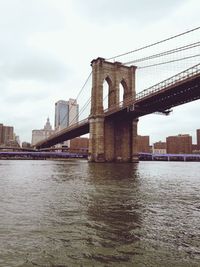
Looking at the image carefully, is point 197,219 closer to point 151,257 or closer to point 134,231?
point 134,231

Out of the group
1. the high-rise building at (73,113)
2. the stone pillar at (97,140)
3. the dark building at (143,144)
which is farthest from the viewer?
the dark building at (143,144)

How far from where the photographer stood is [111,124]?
56.1m

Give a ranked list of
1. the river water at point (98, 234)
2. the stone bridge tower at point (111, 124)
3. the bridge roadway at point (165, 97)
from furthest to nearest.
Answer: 1. the stone bridge tower at point (111, 124)
2. the bridge roadway at point (165, 97)
3. the river water at point (98, 234)

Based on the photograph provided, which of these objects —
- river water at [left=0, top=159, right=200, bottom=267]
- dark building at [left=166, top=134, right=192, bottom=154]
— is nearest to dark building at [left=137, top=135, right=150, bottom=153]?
dark building at [left=166, top=134, right=192, bottom=154]

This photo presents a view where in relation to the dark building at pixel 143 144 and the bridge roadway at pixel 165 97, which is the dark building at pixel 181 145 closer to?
the dark building at pixel 143 144

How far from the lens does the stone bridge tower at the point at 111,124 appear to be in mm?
53844

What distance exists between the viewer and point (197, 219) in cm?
675

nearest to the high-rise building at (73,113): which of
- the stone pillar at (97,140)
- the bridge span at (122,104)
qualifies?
the bridge span at (122,104)

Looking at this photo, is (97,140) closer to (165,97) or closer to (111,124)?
(111,124)

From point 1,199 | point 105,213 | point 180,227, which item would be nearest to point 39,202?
point 1,199

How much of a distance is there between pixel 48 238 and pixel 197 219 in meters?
3.82

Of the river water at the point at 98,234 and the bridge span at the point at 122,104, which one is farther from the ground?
the bridge span at the point at 122,104

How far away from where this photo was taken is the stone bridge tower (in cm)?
5384

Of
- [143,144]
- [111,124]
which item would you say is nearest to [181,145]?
[143,144]
